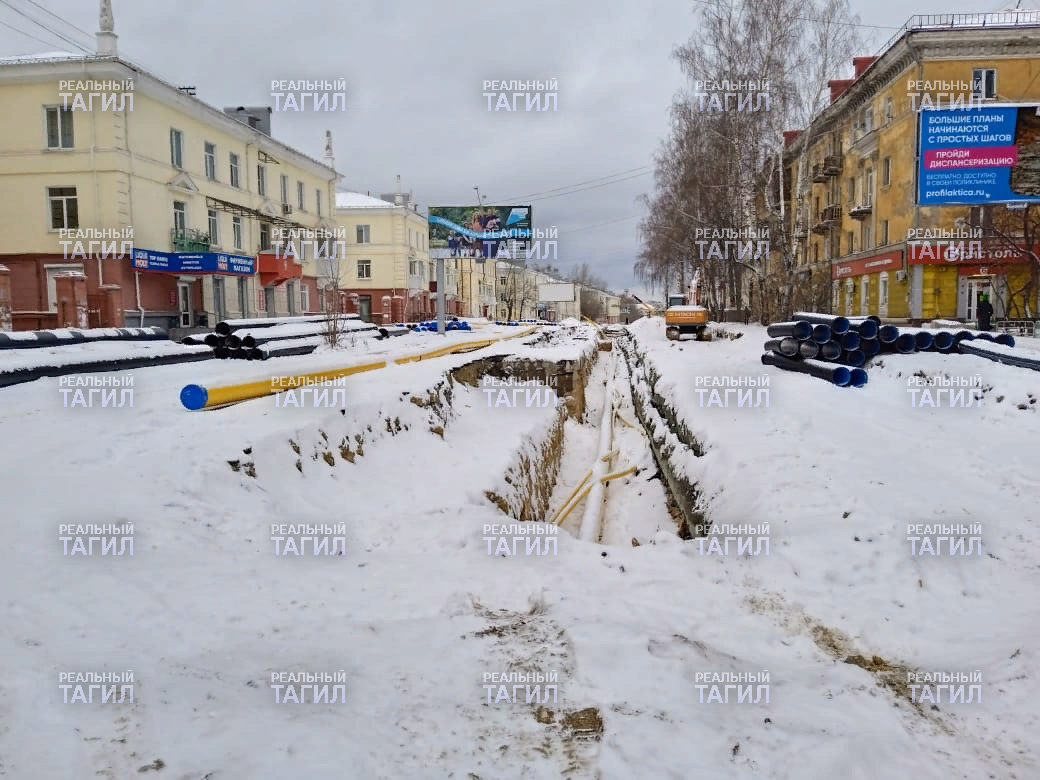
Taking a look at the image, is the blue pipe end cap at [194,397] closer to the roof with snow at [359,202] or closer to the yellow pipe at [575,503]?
the yellow pipe at [575,503]

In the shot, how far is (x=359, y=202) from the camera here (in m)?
42.9

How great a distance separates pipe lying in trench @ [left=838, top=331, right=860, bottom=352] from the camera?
35.2 ft

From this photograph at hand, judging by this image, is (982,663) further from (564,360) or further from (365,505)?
(564,360)

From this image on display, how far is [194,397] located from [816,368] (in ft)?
28.8

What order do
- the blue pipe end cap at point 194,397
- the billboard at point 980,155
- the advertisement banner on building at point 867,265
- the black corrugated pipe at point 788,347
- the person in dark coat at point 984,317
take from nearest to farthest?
1. the blue pipe end cap at point 194,397
2. the black corrugated pipe at point 788,347
3. the billboard at point 980,155
4. the person in dark coat at point 984,317
5. the advertisement banner on building at point 867,265

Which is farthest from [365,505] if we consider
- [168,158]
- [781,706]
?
[168,158]

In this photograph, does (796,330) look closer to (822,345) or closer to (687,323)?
(822,345)

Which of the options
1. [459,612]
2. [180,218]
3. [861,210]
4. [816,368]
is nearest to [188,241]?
[180,218]

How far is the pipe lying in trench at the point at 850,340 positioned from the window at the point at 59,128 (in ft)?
72.3

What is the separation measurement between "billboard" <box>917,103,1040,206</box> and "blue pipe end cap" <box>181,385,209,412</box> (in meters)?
20.0

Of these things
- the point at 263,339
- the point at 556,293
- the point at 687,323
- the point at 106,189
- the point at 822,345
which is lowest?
the point at 822,345

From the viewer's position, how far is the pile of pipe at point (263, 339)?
12.9 metres

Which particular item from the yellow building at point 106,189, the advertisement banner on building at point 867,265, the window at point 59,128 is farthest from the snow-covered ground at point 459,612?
the advertisement banner on building at point 867,265

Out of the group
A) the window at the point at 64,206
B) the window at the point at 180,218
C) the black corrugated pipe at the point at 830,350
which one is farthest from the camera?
the window at the point at 180,218
